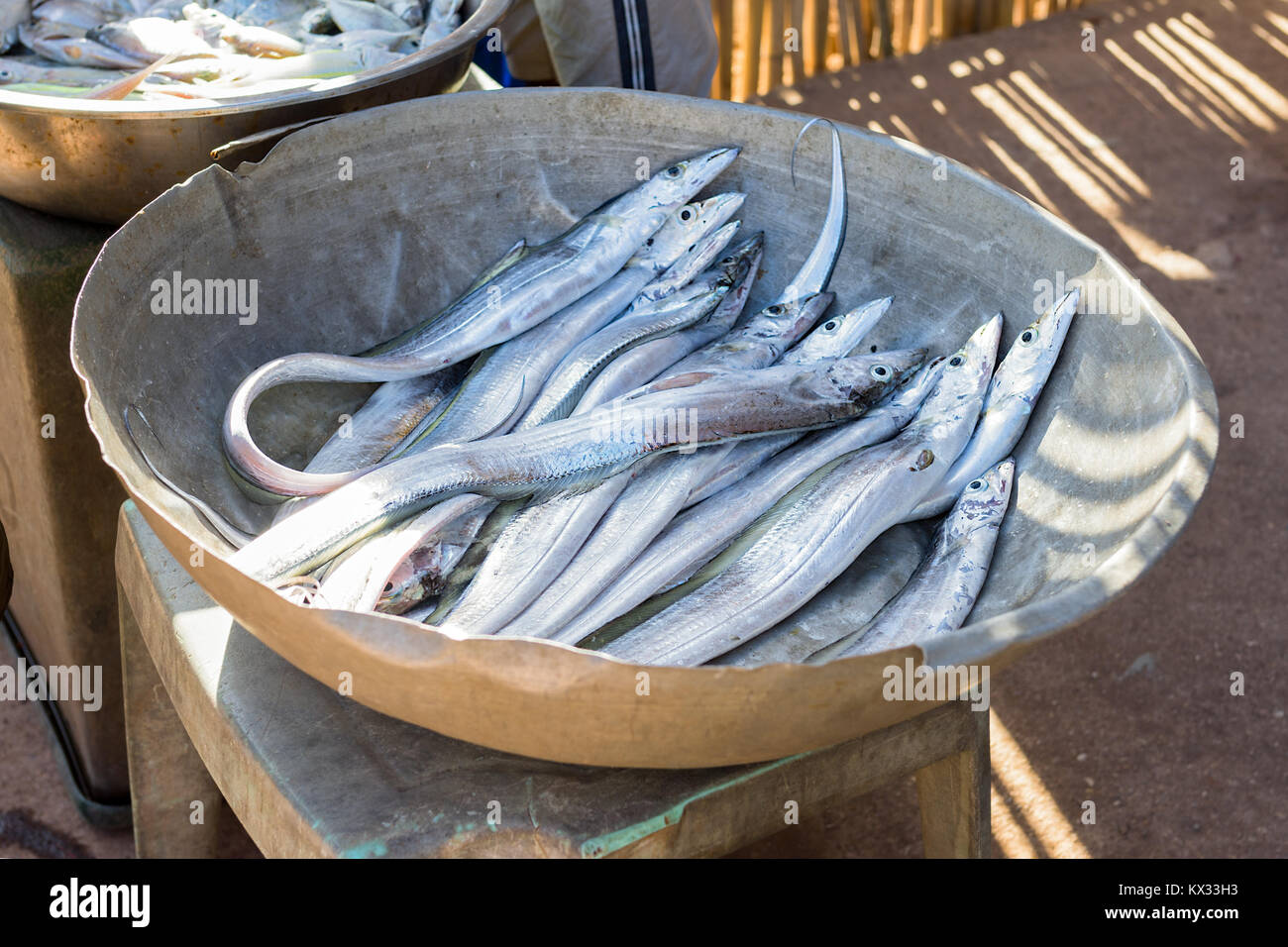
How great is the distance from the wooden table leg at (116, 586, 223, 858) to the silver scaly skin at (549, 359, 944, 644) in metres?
0.85

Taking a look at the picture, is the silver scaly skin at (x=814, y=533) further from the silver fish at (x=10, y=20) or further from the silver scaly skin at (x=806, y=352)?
the silver fish at (x=10, y=20)

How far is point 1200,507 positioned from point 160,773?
9.22ft

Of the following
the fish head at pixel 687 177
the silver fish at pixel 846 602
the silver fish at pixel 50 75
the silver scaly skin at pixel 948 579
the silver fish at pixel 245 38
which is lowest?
the silver fish at pixel 846 602

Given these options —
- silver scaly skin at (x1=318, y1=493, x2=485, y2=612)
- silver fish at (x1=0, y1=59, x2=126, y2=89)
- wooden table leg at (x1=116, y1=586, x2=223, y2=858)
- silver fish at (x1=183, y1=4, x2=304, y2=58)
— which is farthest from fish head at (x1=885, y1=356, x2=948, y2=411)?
silver fish at (x1=0, y1=59, x2=126, y2=89)

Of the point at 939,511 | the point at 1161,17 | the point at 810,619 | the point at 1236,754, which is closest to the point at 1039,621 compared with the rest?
the point at 810,619

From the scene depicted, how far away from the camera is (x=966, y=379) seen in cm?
187

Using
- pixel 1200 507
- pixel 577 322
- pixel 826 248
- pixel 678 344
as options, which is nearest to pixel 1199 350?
pixel 1200 507

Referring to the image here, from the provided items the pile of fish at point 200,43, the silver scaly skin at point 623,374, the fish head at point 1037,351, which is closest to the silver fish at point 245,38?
the pile of fish at point 200,43

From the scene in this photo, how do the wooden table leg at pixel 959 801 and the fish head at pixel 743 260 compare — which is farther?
the fish head at pixel 743 260

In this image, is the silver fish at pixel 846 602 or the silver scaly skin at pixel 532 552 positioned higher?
the silver scaly skin at pixel 532 552

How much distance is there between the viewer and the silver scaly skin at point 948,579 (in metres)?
1.56

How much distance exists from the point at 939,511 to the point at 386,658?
98cm

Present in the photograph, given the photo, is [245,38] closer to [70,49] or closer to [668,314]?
[70,49]
